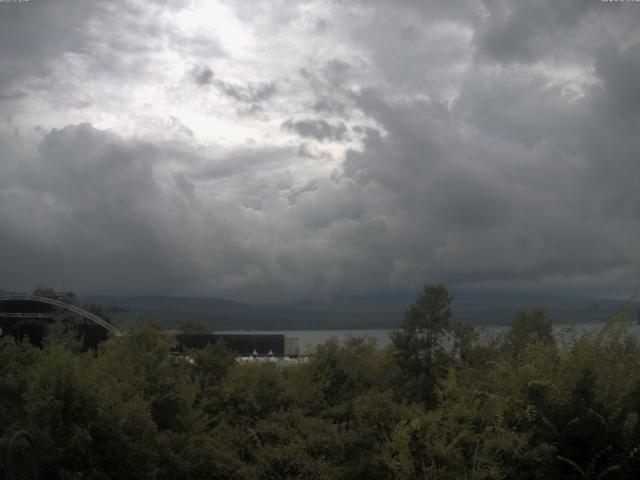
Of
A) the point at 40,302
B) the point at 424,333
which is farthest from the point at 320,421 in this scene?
the point at 40,302

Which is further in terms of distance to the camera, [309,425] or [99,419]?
[309,425]

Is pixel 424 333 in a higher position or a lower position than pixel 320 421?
higher

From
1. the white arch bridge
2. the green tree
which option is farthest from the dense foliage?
the white arch bridge

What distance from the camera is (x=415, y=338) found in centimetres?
2777

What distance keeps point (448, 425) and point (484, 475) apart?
1.56m

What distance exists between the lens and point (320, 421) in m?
14.9

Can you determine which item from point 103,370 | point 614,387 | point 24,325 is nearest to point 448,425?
point 614,387

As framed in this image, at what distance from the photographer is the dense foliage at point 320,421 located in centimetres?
1121

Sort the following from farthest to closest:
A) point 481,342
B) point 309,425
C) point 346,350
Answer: point 481,342 < point 346,350 < point 309,425

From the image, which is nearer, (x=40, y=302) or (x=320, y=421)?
(x=320, y=421)

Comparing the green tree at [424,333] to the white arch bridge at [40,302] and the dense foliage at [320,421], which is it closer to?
the dense foliage at [320,421]

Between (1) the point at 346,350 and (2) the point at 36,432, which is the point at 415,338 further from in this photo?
(2) the point at 36,432

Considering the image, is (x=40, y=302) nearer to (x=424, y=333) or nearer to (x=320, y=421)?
(x=424, y=333)

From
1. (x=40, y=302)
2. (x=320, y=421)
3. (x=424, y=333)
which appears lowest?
(x=320, y=421)
